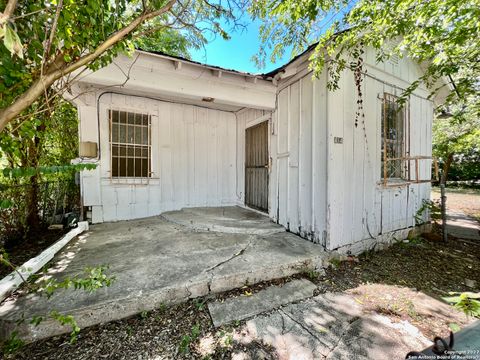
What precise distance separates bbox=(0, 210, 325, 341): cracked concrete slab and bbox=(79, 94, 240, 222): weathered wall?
767 mm

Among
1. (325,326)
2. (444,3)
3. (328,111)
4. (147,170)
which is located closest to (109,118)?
(147,170)

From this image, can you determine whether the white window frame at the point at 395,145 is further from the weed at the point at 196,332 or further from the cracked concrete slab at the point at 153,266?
the weed at the point at 196,332

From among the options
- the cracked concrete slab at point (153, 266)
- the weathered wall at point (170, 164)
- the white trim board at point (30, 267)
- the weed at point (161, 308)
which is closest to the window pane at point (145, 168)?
the weathered wall at point (170, 164)

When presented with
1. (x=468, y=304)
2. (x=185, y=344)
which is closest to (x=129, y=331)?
(x=185, y=344)

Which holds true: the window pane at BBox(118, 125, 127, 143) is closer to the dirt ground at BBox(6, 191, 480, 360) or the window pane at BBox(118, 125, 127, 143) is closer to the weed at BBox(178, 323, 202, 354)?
Result: the dirt ground at BBox(6, 191, 480, 360)

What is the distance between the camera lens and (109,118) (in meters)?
4.20

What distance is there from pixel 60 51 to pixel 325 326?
2909mm

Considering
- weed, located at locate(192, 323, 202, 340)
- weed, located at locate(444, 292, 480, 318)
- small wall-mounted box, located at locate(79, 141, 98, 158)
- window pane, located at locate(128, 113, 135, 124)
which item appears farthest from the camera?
window pane, located at locate(128, 113, 135, 124)

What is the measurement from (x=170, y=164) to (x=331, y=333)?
13.9 ft

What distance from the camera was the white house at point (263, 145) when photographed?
10.2 ft

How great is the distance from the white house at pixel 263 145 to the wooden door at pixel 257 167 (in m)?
0.02

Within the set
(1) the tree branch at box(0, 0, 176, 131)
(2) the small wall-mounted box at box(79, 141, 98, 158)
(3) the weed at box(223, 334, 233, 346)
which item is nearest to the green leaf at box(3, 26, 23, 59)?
(1) the tree branch at box(0, 0, 176, 131)

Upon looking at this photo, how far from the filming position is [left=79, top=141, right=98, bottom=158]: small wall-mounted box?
394 centimetres

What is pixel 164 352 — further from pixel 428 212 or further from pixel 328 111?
pixel 428 212
